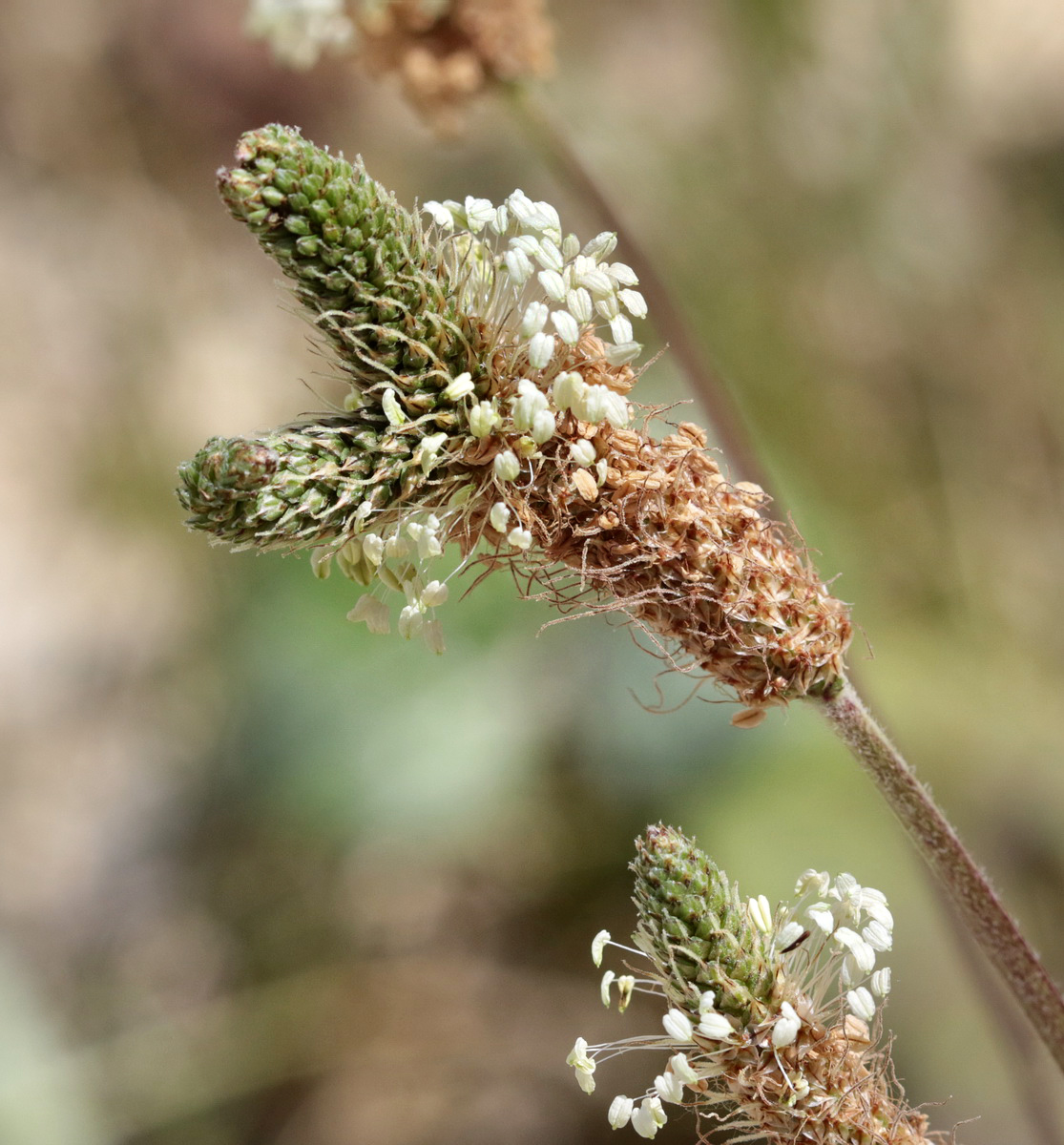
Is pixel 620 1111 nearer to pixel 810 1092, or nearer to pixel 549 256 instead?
pixel 810 1092

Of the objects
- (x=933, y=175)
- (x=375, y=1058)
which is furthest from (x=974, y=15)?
(x=375, y=1058)

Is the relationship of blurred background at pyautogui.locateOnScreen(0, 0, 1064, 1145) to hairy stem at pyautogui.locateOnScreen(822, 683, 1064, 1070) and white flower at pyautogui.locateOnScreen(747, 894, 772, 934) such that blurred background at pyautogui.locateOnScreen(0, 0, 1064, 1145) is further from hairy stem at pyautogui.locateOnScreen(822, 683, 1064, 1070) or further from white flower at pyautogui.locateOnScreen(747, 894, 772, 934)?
white flower at pyautogui.locateOnScreen(747, 894, 772, 934)

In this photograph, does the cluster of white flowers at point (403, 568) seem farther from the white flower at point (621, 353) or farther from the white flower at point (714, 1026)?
the white flower at point (714, 1026)

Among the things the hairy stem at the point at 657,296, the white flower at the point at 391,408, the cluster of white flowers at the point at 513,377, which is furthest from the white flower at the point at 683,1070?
the hairy stem at the point at 657,296

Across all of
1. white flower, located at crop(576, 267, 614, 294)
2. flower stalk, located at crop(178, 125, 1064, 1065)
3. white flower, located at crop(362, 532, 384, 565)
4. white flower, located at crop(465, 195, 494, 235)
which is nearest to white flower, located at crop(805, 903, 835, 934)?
flower stalk, located at crop(178, 125, 1064, 1065)

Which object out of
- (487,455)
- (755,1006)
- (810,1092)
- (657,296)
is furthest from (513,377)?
(657,296)

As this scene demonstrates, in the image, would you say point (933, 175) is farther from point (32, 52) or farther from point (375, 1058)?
point (32, 52)
